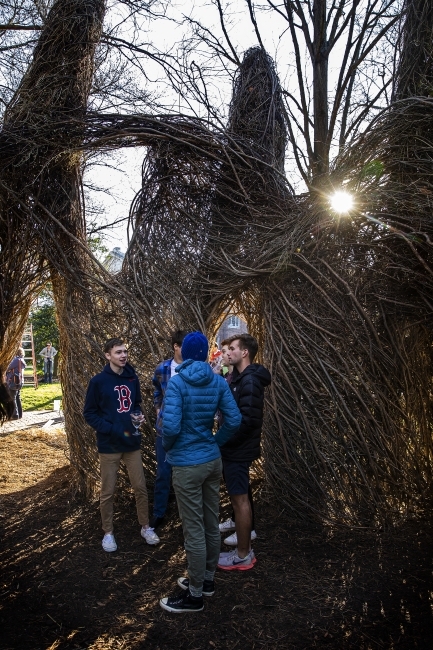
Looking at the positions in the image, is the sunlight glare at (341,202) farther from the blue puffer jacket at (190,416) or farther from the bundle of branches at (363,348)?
the blue puffer jacket at (190,416)

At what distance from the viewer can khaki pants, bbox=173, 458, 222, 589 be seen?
327 cm

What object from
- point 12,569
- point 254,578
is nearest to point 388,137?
point 254,578

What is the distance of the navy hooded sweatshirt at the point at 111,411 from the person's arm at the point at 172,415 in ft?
4.07

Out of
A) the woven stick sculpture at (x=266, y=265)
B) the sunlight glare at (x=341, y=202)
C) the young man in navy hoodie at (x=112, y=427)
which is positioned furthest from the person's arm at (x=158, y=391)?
the sunlight glare at (x=341, y=202)

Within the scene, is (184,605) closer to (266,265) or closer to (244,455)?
(244,455)

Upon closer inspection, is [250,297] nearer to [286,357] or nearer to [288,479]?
[286,357]

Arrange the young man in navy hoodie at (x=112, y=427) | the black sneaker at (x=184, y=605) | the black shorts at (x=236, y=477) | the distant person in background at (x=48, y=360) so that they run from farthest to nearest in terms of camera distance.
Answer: the distant person in background at (x=48, y=360)
the young man in navy hoodie at (x=112, y=427)
the black shorts at (x=236, y=477)
the black sneaker at (x=184, y=605)

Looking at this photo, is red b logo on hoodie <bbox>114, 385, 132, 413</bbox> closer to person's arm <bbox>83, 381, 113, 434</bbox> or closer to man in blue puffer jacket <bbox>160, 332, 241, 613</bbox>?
person's arm <bbox>83, 381, 113, 434</bbox>

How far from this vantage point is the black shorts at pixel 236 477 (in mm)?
3949

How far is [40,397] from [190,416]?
1316 cm

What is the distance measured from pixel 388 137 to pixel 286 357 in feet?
7.37

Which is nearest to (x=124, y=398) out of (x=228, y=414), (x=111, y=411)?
(x=111, y=411)

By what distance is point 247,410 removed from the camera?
397 centimetres

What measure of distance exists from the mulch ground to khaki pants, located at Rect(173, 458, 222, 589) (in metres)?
0.41
